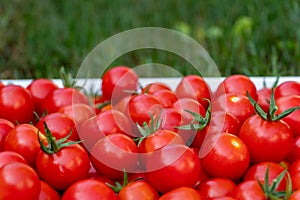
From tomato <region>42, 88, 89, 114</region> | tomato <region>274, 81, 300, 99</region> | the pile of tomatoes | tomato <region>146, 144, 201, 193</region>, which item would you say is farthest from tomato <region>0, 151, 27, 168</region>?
tomato <region>274, 81, 300, 99</region>

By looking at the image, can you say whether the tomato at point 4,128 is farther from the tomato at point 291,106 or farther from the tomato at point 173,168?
the tomato at point 291,106

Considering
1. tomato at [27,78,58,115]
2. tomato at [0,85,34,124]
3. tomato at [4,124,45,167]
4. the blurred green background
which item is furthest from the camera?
the blurred green background

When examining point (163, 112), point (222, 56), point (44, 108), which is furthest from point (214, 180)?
point (222, 56)

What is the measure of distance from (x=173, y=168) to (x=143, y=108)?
→ 317 millimetres

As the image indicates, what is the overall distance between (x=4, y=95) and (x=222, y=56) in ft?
→ 4.78

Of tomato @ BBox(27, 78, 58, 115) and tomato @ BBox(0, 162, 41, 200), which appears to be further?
tomato @ BBox(27, 78, 58, 115)

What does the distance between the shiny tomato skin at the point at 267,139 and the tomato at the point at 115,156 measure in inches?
10.4

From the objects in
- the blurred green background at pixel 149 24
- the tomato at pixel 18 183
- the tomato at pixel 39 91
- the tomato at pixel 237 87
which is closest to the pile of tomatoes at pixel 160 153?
the tomato at pixel 18 183

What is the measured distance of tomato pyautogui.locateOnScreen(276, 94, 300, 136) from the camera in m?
1.50

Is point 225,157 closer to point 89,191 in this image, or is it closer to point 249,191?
point 249,191

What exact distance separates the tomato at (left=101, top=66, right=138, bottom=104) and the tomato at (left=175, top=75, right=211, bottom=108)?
0.63 ft

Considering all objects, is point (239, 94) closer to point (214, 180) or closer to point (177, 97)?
point (177, 97)

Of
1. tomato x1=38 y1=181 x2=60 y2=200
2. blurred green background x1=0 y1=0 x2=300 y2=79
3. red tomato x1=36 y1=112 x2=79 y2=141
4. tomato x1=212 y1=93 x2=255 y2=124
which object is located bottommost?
blurred green background x1=0 y1=0 x2=300 y2=79

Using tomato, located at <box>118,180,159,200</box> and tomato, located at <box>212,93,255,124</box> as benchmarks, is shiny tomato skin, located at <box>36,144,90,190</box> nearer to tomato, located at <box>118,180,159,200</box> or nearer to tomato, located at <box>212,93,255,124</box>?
A: tomato, located at <box>118,180,159,200</box>
